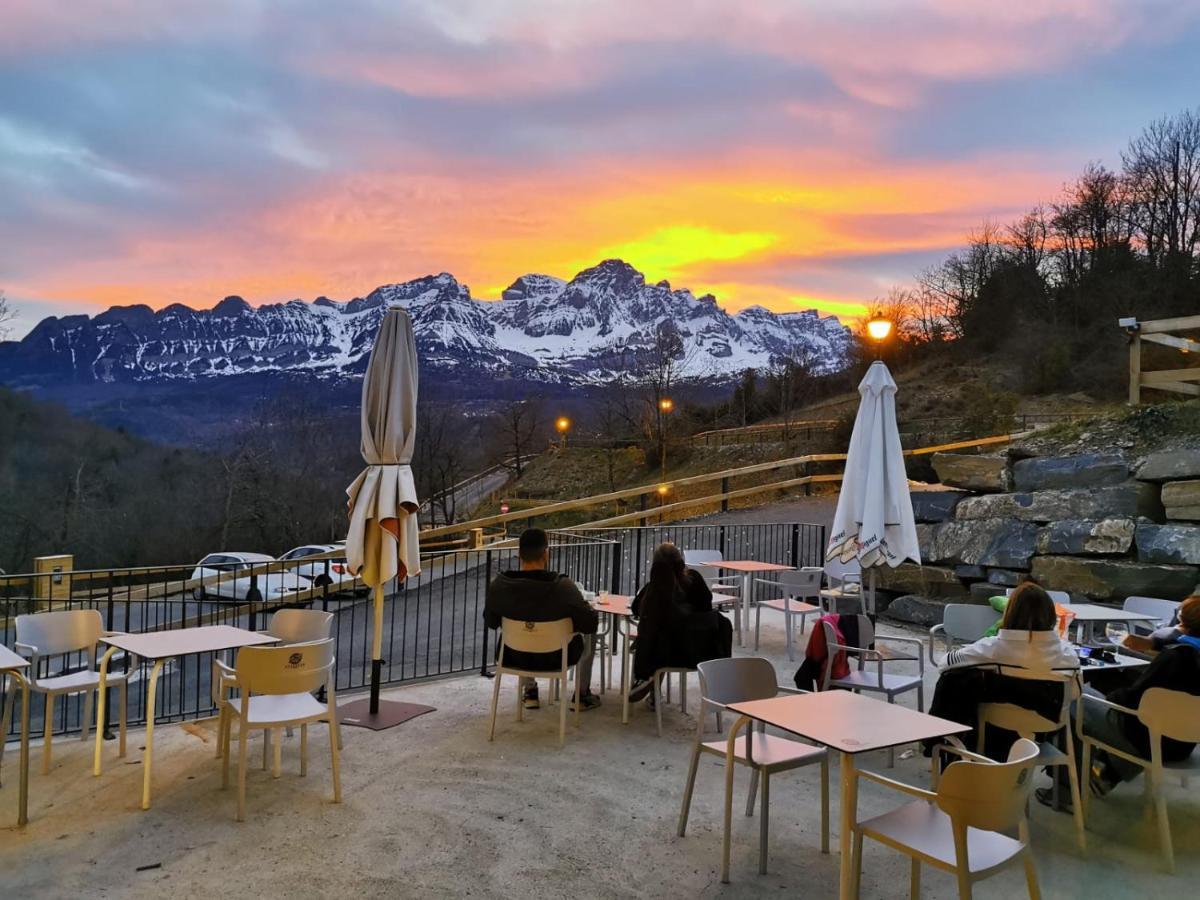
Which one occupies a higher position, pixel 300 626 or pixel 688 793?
pixel 300 626

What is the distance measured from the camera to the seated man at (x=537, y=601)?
5.02 meters

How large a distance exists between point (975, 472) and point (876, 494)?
3560 mm

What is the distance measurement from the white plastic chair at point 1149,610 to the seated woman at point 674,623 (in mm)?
3197

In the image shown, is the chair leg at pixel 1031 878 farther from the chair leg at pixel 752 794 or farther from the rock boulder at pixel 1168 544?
the rock boulder at pixel 1168 544

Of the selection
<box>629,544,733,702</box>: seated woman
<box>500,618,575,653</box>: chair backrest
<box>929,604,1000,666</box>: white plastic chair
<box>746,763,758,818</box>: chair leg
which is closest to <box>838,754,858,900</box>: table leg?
<box>746,763,758,818</box>: chair leg

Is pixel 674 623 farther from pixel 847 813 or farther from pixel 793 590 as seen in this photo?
pixel 793 590

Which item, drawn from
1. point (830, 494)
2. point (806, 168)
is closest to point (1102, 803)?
point (806, 168)

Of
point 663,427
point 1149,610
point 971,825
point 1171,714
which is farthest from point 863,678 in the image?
point 663,427

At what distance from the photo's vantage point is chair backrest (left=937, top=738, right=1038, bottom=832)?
2332 millimetres

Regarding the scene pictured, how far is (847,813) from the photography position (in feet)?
8.84

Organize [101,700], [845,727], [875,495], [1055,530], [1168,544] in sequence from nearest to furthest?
[845,727] → [101,700] → [875,495] → [1168,544] → [1055,530]

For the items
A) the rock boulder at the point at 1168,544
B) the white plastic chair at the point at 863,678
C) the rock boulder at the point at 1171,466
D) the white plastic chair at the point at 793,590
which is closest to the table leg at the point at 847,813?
the white plastic chair at the point at 863,678

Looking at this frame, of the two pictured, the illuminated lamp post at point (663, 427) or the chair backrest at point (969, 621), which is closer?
the chair backrest at point (969, 621)

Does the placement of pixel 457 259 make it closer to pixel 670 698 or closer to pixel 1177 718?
pixel 670 698
